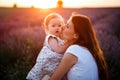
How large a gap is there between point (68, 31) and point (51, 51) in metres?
0.21

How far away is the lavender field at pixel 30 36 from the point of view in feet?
9.83

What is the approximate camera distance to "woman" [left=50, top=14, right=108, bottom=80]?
7.75 ft

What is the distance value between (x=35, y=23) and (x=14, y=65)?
0.42 metres

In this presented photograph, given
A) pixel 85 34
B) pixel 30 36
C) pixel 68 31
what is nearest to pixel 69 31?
pixel 68 31

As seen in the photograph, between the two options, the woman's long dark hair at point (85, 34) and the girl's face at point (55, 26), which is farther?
the girl's face at point (55, 26)

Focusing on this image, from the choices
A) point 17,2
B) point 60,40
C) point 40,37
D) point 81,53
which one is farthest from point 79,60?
point 17,2

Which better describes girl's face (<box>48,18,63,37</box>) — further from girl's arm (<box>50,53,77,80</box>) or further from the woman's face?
girl's arm (<box>50,53,77,80</box>)

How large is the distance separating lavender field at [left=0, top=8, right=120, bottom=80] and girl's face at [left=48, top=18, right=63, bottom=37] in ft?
0.90

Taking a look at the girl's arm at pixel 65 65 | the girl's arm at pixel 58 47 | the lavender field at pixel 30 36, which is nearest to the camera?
the girl's arm at pixel 65 65

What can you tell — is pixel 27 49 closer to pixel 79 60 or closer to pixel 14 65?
pixel 14 65

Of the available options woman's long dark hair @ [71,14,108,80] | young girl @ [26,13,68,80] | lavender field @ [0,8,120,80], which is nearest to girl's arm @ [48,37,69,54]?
young girl @ [26,13,68,80]

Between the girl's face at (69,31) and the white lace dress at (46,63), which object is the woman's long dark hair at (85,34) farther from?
the white lace dress at (46,63)

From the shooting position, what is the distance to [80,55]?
237 cm

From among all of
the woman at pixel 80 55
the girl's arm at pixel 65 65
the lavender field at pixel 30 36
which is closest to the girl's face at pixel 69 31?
the woman at pixel 80 55
